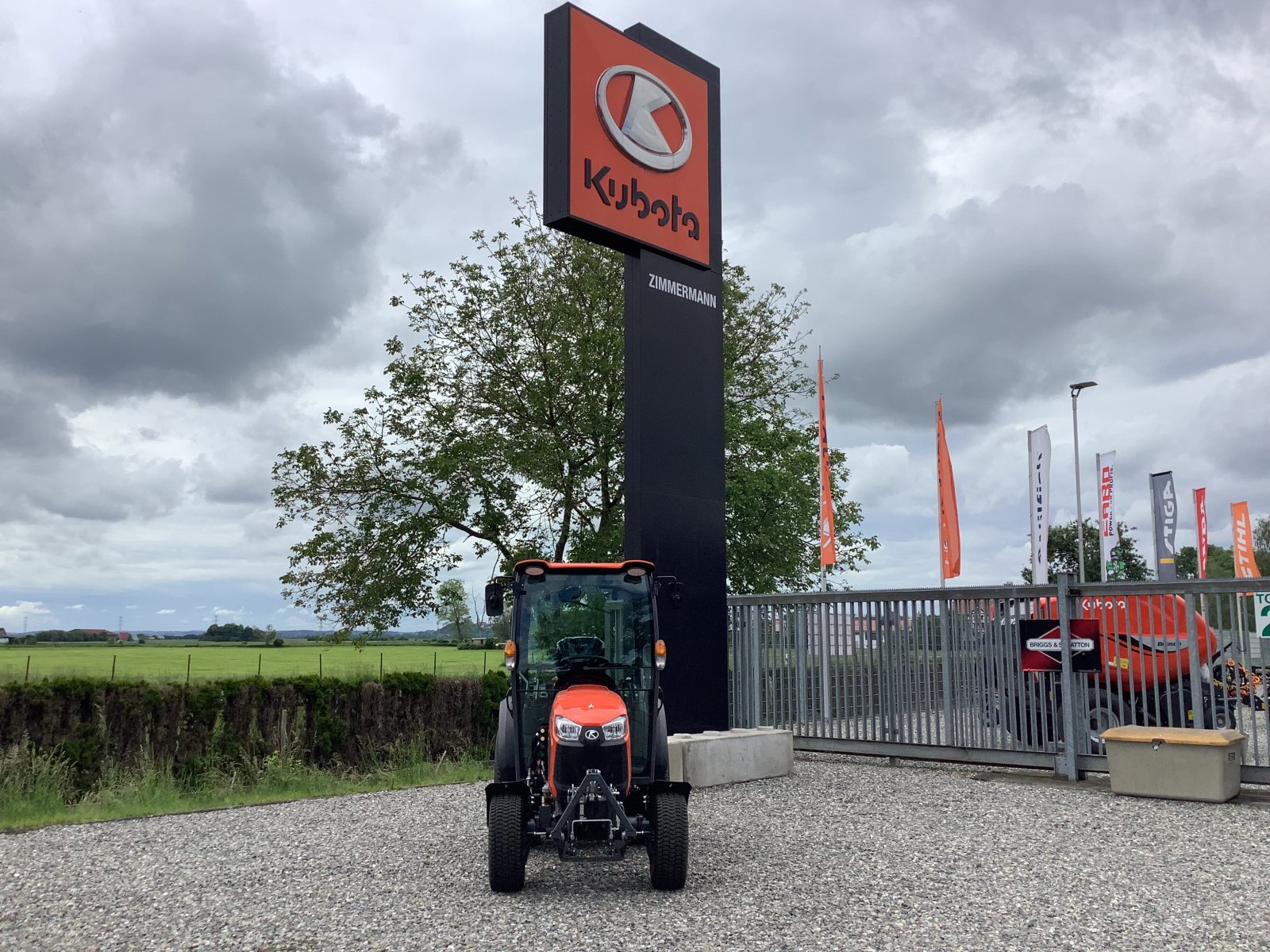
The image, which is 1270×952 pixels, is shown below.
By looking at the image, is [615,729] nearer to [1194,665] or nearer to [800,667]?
[1194,665]

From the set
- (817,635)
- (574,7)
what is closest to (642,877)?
(817,635)

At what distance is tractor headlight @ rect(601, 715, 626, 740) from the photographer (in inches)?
256

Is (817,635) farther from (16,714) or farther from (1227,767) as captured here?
(16,714)

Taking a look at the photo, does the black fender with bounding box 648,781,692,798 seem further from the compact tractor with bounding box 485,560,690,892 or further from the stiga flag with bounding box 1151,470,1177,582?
the stiga flag with bounding box 1151,470,1177,582

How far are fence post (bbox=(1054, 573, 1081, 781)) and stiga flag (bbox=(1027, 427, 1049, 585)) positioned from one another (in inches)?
560

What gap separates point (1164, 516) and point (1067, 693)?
62.9 ft

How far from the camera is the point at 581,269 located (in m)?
23.3

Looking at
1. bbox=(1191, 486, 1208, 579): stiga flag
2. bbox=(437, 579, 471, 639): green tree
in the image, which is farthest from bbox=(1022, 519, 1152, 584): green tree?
bbox=(437, 579, 471, 639): green tree

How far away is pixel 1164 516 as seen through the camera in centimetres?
2795

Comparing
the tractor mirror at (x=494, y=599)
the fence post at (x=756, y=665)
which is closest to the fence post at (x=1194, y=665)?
the fence post at (x=756, y=665)

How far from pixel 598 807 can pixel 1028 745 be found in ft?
23.5

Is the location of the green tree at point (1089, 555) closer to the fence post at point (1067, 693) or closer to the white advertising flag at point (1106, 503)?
the white advertising flag at point (1106, 503)

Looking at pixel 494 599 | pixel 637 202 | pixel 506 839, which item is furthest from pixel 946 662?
pixel 506 839

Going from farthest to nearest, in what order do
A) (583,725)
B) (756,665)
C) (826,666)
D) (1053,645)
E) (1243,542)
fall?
(1243,542) < (756,665) < (826,666) < (1053,645) < (583,725)
